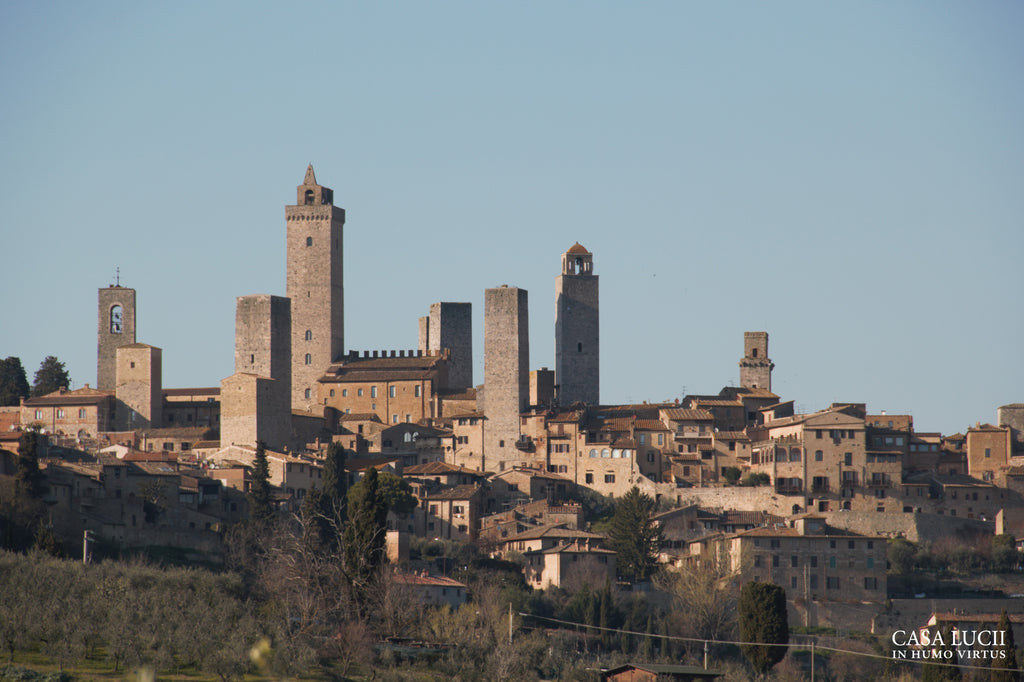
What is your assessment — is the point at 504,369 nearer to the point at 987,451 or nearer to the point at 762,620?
the point at 987,451

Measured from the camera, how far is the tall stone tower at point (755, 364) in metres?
93.6

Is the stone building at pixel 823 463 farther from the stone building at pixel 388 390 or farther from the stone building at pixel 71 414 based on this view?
the stone building at pixel 71 414

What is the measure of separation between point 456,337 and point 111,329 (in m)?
18.4

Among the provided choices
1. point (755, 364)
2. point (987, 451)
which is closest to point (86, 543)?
point (987, 451)

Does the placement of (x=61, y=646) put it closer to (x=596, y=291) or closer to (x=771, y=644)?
(x=771, y=644)

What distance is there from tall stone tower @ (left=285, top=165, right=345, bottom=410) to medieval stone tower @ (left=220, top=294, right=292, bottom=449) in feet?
8.82

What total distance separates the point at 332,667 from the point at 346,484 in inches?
1053

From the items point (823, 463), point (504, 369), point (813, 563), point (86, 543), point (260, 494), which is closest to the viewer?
point (86, 543)

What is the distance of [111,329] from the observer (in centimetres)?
9381

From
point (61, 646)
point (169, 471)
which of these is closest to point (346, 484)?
point (169, 471)

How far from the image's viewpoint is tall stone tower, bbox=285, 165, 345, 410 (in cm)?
9412

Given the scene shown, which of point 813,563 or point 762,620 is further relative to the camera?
point 813,563

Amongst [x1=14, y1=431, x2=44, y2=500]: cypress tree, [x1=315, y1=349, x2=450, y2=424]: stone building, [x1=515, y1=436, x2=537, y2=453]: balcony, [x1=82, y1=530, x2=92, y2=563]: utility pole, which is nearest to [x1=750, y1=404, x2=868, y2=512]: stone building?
[x1=515, y1=436, x2=537, y2=453]: balcony

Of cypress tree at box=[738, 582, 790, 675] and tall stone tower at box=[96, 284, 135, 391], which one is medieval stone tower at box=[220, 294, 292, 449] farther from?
cypress tree at box=[738, 582, 790, 675]
